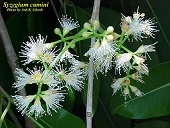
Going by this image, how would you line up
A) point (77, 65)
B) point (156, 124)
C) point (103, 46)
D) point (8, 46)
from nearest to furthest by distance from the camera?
point (103, 46)
point (77, 65)
point (8, 46)
point (156, 124)

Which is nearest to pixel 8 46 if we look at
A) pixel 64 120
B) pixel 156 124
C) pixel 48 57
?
pixel 64 120

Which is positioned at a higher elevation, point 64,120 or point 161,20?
point 161,20

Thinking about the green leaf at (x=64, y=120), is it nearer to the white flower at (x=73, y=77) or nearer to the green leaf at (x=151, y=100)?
the green leaf at (x=151, y=100)

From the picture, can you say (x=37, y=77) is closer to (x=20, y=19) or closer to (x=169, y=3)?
(x=20, y=19)

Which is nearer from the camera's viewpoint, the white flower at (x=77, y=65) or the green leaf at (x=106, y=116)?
the white flower at (x=77, y=65)

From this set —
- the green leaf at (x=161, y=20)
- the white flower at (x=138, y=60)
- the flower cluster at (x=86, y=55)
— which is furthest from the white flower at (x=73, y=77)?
the green leaf at (x=161, y=20)

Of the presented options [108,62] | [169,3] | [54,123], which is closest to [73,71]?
[108,62]

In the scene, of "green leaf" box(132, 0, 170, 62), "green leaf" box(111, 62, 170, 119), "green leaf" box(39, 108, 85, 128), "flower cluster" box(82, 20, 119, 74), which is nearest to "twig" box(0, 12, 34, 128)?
"green leaf" box(39, 108, 85, 128)

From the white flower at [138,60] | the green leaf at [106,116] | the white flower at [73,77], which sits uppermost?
the white flower at [138,60]

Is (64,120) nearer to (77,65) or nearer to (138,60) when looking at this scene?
(77,65)

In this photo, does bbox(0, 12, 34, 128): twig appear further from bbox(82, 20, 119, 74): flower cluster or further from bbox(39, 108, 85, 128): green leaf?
bbox(82, 20, 119, 74): flower cluster
